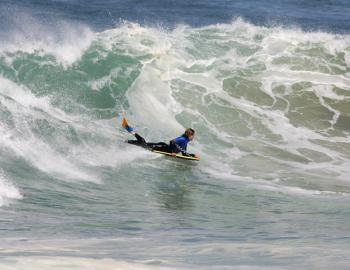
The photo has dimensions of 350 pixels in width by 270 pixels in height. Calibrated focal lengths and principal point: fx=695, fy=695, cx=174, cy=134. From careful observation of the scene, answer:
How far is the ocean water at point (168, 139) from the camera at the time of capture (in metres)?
8.10

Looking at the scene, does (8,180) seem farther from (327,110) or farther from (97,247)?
(327,110)

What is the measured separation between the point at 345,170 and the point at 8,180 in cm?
776

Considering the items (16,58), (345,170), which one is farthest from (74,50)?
(345,170)

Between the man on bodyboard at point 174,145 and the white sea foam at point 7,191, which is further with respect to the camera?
the man on bodyboard at point 174,145

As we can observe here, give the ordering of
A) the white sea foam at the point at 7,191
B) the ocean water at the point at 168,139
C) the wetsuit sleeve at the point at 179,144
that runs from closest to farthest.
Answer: the ocean water at the point at 168,139
the white sea foam at the point at 7,191
the wetsuit sleeve at the point at 179,144

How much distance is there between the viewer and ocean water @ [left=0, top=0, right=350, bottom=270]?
8102 millimetres

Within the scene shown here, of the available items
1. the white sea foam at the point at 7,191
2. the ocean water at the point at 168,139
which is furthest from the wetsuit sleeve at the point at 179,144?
the white sea foam at the point at 7,191

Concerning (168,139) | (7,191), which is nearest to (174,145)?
(168,139)

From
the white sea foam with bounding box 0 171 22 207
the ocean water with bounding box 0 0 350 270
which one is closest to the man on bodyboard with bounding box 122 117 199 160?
the ocean water with bounding box 0 0 350 270

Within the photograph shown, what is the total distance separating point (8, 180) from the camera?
39.9 ft

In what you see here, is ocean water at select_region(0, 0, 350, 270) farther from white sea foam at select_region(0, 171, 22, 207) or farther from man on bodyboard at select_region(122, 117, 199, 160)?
man on bodyboard at select_region(122, 117, 199, 160)

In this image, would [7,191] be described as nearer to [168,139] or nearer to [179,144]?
[179,144]

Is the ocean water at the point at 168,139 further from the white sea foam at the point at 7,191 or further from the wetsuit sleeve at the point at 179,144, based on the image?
the wetsuit sleeve at the point at 179,144

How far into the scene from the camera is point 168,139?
1734cm
